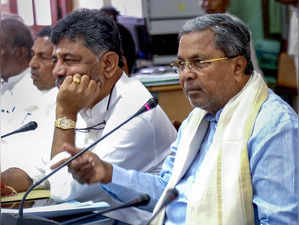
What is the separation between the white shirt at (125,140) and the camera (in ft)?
5.72

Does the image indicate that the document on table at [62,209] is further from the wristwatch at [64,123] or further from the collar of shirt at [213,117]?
the collar of shirt at [213,117]

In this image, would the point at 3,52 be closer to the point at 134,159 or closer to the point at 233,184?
the point at 134,159

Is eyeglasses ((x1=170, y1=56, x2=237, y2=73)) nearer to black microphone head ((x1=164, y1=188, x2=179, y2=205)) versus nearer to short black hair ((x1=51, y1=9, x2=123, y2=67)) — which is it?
short black hair ((x1=51, y1=9, x2=123, y2=67))

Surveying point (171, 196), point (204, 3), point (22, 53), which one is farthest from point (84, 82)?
point (204, 3)

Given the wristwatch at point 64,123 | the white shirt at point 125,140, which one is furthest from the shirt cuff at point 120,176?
the wristwatch at point 64,123

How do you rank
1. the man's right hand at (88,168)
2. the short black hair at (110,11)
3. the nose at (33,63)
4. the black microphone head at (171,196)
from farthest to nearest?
the nose at (33,63), the short black hair at (110,11), the man's right hand at (88,168), the black microphone head at (171,196)

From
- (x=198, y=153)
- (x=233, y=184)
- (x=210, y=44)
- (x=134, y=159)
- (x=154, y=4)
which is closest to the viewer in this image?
(x=233, y=184)

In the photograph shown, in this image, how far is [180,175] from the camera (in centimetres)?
160

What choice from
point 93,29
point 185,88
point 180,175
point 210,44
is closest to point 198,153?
point 180,175

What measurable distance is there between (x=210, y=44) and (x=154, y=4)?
57 centimetres

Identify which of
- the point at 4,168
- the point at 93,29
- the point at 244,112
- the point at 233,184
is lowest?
the point at 4,168

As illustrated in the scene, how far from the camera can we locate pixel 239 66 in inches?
61.2

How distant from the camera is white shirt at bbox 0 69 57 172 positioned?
5.98ft

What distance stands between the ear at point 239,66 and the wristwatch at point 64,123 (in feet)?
1.74
